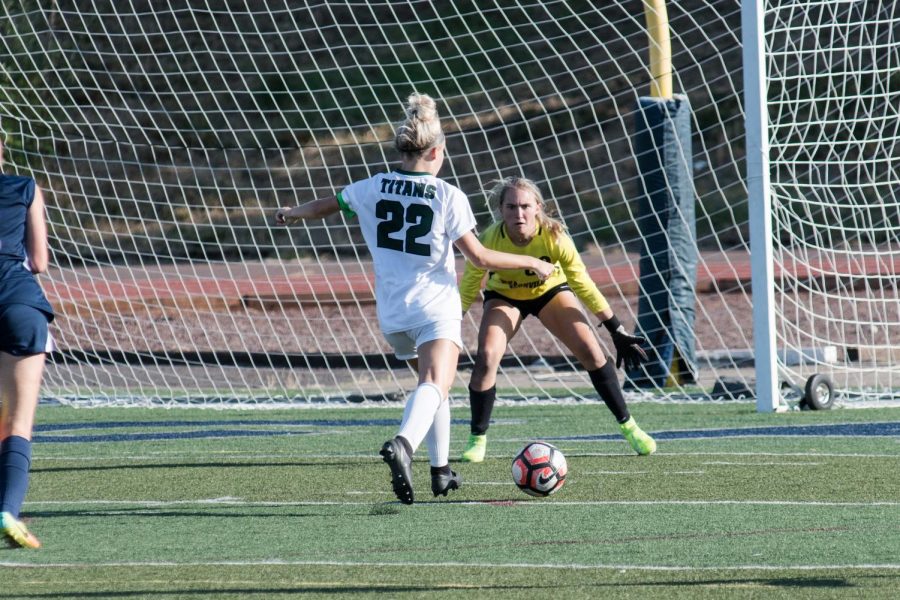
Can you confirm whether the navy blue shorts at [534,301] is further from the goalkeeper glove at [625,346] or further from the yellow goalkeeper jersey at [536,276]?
the goalkeeper glove at [625,346]

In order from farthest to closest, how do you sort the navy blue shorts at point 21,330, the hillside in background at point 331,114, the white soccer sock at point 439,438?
the hillside in background at point 331,114 < the white soccer sock at point 439,438 < the navy blue shorts at point 21,330

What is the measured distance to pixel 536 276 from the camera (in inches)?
287

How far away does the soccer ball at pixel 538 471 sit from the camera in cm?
582

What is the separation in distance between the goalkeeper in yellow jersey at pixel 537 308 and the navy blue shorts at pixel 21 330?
2.96m

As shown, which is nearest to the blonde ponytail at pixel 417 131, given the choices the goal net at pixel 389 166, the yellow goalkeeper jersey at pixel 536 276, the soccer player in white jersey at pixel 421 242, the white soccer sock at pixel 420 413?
Answer: the soccer player in white jersey at pixel 421 242

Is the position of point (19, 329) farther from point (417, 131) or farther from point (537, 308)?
point (537, 308)

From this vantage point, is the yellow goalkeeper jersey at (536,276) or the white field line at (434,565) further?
the yellow goalkeeper jersey at (536,276)

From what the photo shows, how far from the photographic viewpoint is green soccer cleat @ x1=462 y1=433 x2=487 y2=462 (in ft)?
24.0

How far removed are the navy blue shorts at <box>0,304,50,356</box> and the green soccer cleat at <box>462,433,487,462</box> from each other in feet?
9.91

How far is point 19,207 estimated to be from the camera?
4883 mm

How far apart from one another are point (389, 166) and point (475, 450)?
15.3 ft

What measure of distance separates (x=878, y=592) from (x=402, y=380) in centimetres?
962

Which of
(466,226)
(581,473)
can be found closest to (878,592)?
(466,226)

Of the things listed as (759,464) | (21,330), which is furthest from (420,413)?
(759,464)
